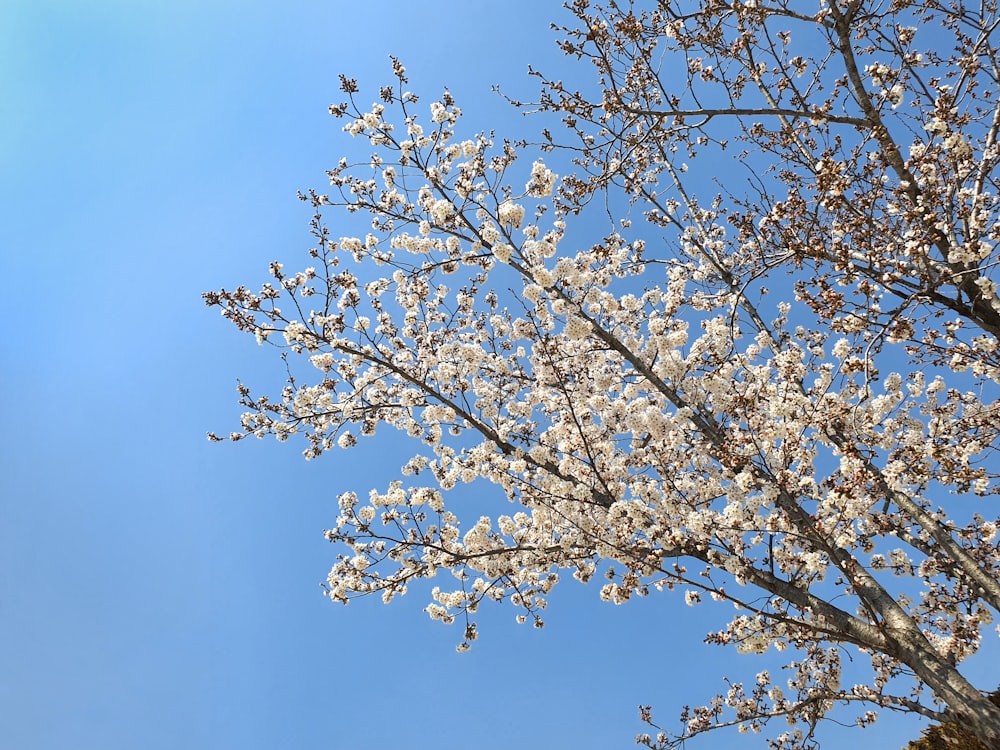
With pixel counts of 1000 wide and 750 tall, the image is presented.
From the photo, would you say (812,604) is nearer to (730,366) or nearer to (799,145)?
(730,366)

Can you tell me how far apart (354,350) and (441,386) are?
121 cm

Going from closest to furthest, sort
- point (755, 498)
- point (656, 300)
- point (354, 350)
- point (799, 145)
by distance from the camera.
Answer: point (755, 498) < point (799, 145) < point (354, 350) < point (656, 300)

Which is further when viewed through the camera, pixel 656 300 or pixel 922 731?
pixel 656 300

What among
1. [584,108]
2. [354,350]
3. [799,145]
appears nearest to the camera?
[584,108]

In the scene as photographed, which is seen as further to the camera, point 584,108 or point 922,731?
point 922,731

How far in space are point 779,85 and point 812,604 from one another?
17.6ft

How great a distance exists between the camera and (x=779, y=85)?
6.08 m

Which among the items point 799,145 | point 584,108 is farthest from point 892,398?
point 584,108

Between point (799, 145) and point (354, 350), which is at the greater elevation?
point (354, 350)

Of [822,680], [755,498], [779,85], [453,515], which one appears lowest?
[822,680]

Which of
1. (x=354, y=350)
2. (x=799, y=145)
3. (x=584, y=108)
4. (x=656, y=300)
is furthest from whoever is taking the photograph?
(x=656, y=300)

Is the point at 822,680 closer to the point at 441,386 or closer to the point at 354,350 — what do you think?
the point at 441,386

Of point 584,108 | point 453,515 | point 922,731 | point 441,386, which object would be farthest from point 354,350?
point 922,731

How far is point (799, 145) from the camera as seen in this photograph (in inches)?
277
